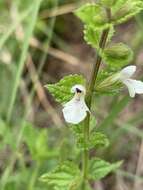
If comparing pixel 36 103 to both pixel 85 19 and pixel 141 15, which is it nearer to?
pixel 141 15

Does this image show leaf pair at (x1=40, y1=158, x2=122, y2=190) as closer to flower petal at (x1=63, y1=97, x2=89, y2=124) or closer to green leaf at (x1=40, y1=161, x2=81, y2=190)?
green leaf at (x1=40, y1=161, x2=81, y2=190)

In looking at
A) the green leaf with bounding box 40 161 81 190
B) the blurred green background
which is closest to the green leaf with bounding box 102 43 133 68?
the green leaf with bounding box 40 161 81 190

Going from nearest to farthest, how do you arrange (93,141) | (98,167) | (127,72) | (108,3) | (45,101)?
(108,3) < (127,72) < (93,141) < (98,167) < (45,101)

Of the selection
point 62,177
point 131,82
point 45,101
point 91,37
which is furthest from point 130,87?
point 45,101

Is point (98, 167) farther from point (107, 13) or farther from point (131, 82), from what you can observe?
point (107, 13)

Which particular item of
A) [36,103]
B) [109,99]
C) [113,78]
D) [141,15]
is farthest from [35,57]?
[113,78]

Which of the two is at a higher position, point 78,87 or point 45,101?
point 45,101
